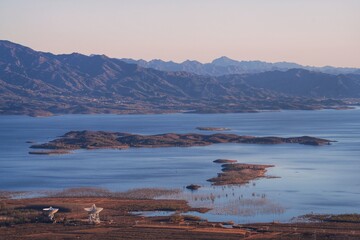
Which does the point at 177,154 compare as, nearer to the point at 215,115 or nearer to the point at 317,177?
the point at 317,177

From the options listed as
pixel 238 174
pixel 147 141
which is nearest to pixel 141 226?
pixel 238 174

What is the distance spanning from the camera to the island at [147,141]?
313 feet

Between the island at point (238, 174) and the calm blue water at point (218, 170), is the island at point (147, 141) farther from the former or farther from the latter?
the island at point (238, 174)

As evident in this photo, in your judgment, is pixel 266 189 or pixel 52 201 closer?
pixel 52 201

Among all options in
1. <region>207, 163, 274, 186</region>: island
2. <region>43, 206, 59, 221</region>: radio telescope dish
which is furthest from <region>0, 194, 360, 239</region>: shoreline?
<region>207, 163, 274, 186</region>: island

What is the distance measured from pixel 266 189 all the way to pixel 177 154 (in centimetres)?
2961

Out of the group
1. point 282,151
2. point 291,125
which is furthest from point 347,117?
point 282,151

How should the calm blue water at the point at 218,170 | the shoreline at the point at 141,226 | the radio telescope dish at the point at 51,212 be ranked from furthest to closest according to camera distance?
the calm blue water at the point at 218,170 < the radio telescope dish at the point at 51,212 < the shoreline at the point at 141,226

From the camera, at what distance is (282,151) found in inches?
3410

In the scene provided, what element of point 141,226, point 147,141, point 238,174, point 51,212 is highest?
point 147,141

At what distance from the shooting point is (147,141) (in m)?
97.6

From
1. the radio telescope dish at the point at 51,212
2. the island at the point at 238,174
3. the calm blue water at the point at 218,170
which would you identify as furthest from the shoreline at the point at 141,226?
the island at the point at 238,174

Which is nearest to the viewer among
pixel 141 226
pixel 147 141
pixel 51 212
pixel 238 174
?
pixel 141 226

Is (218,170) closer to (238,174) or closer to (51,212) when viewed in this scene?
(238,174)
